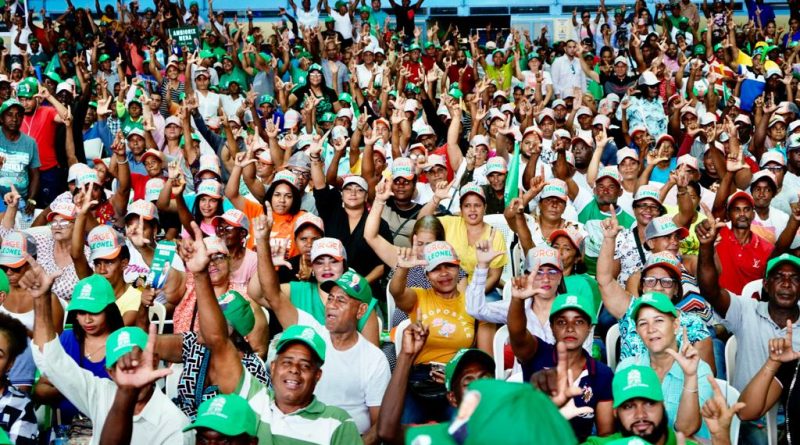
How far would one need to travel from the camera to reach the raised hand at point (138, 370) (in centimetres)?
356

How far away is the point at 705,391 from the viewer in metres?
4.53

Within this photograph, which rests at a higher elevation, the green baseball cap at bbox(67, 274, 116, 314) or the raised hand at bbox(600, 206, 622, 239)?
the raised hand at bbox(600, 206, 622, 239)

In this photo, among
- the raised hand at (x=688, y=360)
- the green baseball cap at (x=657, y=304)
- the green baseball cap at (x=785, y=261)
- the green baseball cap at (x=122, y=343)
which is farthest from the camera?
the green baseball cap at (x=785, y=261)

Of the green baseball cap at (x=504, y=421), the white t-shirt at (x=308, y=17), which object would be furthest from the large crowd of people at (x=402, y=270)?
the white t-shirt at (x=308, y=17)

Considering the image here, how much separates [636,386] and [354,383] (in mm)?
1357

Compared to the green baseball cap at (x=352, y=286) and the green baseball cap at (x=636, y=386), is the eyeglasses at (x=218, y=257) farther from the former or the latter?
the green baseball cap at (x=636, y=386)

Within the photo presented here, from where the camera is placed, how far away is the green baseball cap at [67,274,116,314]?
15.3 feet

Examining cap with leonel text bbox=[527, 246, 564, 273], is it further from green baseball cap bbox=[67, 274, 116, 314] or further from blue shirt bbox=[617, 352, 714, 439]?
green baseball cap bbox=[67, 274, 116, 314]

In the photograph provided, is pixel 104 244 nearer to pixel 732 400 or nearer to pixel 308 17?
pixel 732 400

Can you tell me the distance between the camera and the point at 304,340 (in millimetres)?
4066

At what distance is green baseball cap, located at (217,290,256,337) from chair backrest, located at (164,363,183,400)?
0.33 meters

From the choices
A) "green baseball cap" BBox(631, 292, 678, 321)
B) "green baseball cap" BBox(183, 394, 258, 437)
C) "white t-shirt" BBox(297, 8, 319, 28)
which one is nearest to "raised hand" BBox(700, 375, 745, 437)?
"green baseball cap" BBox(631, 292, 678, 321)

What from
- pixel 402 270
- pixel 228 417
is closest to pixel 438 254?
pixel 402 270

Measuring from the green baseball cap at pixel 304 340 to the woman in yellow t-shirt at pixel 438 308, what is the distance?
119 centimetres
